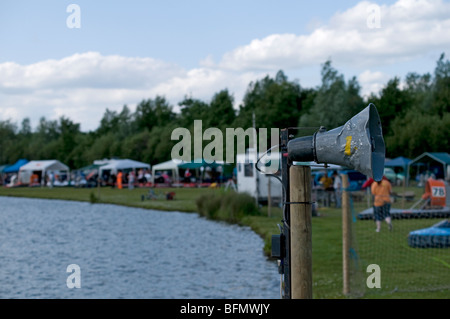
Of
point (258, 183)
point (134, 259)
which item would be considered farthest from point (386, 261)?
point (258, 183)

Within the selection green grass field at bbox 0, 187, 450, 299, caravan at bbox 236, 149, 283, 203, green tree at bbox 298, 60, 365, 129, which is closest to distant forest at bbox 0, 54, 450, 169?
green tree at bbox 298, 60, 365, 129

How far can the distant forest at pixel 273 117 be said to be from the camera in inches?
2501

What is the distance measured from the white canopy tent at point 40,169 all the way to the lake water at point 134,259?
42029 mm

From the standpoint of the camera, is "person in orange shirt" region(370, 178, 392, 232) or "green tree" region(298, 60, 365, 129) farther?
"green tree" region(298, 60, 365, 129)

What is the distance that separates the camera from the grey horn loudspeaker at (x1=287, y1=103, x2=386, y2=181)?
4.86 metres

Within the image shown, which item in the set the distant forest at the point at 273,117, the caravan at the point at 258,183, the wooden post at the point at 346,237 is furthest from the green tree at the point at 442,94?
the wooden post at the point at 346,237

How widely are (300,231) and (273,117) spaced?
234 ft

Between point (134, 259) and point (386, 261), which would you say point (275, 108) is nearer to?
point (134, 259)

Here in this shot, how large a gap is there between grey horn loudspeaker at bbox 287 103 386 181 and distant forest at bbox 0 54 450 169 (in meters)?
45.6

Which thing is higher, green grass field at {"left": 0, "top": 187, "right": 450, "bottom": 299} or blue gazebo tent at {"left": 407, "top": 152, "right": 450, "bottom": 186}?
blue gazebo tent at {"left": 407, "top": 152, "right": 450, "bottom": 186}

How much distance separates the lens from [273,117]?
251ft

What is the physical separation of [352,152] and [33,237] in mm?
23882

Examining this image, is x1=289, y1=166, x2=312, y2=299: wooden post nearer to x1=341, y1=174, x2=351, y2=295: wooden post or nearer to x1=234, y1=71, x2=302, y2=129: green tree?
x1=341, y1=174, x2=351, y2=295: wooden post

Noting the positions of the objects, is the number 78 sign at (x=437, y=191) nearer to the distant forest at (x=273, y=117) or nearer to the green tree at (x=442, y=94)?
the distant forest at (x=273, y=117)
